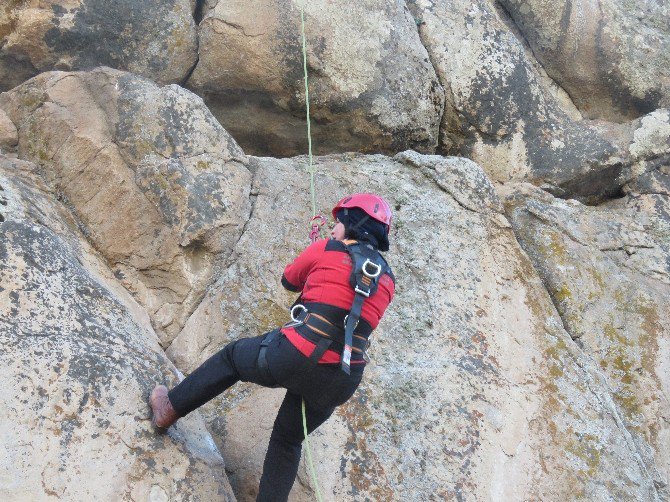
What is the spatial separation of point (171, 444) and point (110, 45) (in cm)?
418

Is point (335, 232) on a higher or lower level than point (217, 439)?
higher

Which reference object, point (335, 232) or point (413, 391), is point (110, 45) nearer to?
point (335, 232)

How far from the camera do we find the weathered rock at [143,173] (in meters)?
6.50

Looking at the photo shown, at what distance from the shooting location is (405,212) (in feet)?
23.6

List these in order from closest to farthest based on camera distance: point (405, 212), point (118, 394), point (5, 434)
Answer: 1. point (5, 434)
2. point (118, 394)
3. point (405, 212)

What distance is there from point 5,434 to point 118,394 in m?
0.69

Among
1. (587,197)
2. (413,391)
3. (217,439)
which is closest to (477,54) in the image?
(587,197)

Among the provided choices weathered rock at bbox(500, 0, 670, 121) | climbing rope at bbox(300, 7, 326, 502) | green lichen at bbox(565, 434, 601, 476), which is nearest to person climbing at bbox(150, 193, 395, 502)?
climbing rope at bbox(300, 7, 326, 502)

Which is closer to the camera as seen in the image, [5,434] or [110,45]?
[5,434]

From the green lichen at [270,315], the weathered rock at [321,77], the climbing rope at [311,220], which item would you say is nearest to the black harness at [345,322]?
the climbing rope at [311,220]

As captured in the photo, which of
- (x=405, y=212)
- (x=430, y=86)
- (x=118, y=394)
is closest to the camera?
(x=118, y=394)

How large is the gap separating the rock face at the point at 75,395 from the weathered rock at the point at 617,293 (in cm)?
364

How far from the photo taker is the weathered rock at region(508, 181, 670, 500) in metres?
7.05

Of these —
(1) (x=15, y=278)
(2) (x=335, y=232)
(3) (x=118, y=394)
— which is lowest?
(3) (x=118, y=394)
